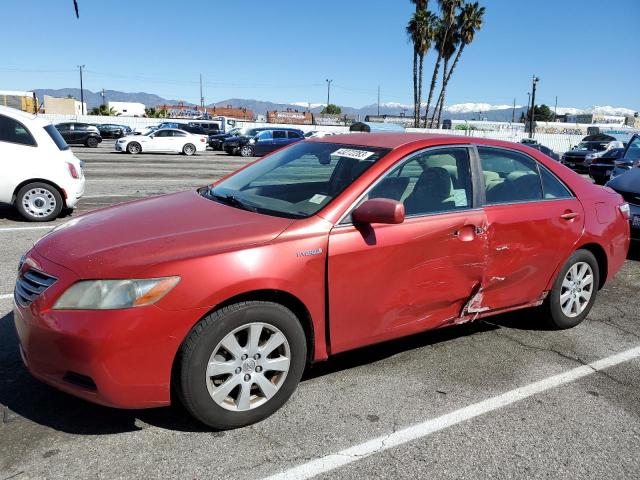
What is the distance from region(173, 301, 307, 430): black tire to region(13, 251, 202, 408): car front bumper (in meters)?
0.07

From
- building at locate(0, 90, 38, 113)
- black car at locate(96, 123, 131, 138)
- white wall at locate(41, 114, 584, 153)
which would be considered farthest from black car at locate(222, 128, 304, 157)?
building at locate(0, 90, 38, 113)

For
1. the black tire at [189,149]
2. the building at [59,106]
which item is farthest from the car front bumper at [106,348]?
the building at [59,106]

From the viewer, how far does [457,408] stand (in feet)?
10.8

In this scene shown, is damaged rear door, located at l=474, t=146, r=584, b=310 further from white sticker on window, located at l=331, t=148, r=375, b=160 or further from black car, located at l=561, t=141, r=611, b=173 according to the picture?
black car, located at l=561, t=141, r=611, b=173

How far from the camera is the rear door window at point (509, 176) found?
4022mm

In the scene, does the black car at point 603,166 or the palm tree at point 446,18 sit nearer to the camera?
the black car at point 603,166

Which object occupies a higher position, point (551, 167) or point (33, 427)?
point (551, 167)

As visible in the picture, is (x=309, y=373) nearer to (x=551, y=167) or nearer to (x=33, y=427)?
(x=33, y=427)

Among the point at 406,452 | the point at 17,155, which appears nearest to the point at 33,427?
the point at 406,452

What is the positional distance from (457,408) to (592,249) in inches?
87.2

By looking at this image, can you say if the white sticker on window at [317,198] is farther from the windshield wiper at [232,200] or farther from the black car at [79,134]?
the black car at [79,134]

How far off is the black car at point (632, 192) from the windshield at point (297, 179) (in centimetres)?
518

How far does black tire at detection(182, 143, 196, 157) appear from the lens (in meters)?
27.9

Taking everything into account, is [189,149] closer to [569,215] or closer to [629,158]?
[629,158]
